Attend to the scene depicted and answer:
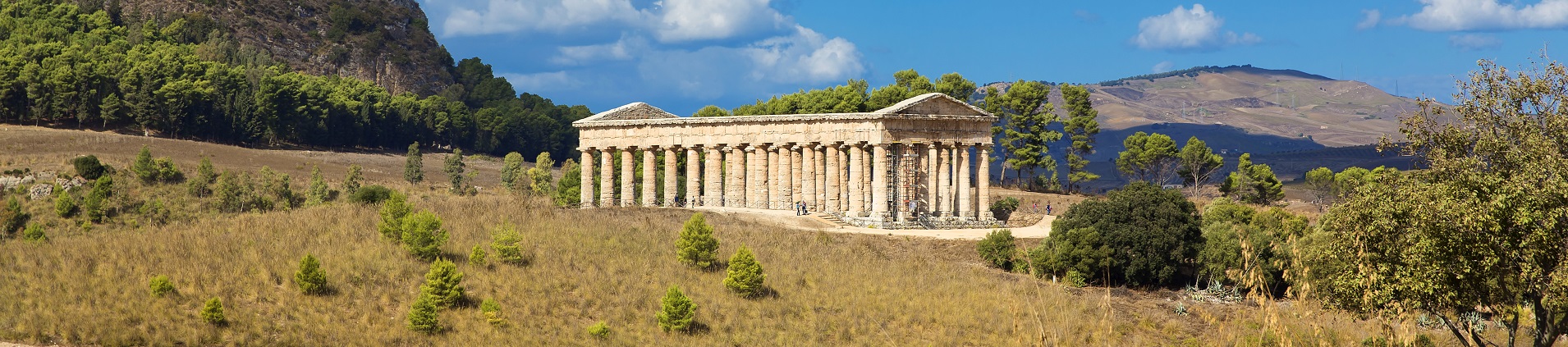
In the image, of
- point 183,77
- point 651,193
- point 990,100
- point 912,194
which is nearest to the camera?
point 912,194

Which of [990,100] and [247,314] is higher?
[990,100]

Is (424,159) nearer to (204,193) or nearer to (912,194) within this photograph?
(204,193)

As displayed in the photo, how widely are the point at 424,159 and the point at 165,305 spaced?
108 metres

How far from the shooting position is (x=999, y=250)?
47156 millimetres

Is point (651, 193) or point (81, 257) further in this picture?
point (651, 193)

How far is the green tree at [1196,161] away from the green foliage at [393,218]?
6649cm

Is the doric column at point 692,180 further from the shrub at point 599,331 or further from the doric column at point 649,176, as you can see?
the shrub at point 599,331

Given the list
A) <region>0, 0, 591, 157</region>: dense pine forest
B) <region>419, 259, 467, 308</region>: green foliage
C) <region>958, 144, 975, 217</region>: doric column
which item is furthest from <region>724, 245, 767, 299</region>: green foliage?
<region>0, 0, 591, 157</region>: dense pine forest

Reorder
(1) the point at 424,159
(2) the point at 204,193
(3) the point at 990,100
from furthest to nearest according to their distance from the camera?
(1) the point at 424,159
(3) the point at 990,100
(2) the point at 204,193

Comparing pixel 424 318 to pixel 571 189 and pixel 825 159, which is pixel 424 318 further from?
pixel 571 189

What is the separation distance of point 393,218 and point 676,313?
34.5 feet

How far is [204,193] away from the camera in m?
86.2

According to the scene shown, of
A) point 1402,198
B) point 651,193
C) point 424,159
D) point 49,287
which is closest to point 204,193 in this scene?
point 651,193

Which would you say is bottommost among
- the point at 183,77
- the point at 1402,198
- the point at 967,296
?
the point at 967,296
